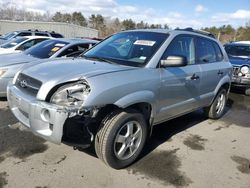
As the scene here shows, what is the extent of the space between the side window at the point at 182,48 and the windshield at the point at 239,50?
19.6 feet

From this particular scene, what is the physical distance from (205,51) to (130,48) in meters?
1.66

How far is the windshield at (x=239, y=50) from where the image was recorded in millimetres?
10383

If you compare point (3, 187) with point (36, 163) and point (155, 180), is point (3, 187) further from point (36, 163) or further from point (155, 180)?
point (155, 180)

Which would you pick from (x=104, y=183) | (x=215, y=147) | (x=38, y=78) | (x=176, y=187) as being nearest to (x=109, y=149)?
(x=104, y=183)

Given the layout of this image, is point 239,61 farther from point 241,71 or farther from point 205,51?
point 205,51

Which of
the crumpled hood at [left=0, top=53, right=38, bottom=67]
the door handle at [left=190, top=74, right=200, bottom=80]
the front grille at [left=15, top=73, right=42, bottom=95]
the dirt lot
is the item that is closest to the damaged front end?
the front grille at [left=15, top=73, right=42, bottom=95]

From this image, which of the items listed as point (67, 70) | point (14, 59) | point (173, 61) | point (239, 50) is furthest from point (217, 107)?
point (239, 50)

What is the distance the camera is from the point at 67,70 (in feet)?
11.8

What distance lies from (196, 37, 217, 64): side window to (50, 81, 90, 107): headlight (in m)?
2.51

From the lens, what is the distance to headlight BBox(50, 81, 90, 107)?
328 centimetres

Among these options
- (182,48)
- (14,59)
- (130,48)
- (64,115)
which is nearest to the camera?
(64,115)

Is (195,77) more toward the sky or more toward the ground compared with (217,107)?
more toward the sky

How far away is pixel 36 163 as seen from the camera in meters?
3.84

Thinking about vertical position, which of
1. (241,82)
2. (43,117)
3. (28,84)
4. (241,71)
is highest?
(28,84)
